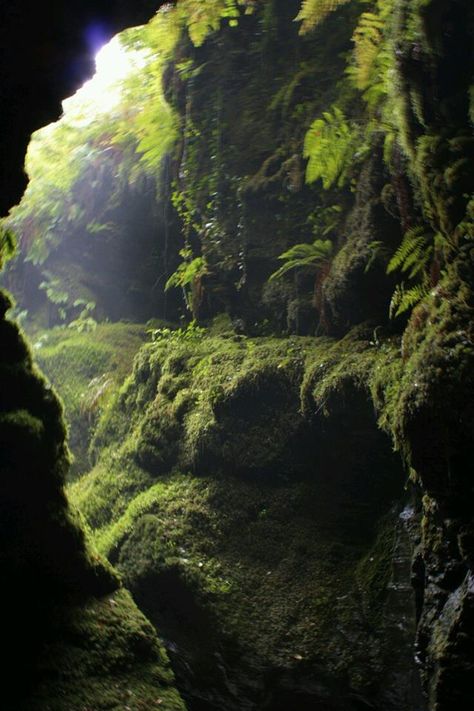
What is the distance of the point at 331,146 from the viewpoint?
4.17 meters

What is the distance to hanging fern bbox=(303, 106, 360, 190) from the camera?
4.16 m

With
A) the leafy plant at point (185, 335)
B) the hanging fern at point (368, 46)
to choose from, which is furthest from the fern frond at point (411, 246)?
the leafy plant at point (185, 335)

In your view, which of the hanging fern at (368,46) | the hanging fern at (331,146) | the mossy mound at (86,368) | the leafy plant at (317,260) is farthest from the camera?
the mossy mound at (86,368)

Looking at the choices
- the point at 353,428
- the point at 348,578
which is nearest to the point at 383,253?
the point at 353,428

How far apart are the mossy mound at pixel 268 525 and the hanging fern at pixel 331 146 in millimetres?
1302

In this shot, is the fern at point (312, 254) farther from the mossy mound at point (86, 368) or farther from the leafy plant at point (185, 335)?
the mossy mound at point (86, 368)

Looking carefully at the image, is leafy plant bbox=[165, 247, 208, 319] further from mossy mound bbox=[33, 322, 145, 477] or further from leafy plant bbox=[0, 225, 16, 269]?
leafy plant bbox=[0, 225, 16, 269]

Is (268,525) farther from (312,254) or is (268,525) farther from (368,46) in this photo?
(368,46)

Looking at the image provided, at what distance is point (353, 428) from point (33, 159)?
22.3ft

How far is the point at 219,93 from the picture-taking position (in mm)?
5637

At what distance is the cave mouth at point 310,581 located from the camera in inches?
124

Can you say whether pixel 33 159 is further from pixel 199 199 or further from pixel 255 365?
pixel 255 365

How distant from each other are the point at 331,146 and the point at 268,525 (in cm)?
289

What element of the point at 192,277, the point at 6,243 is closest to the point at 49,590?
the point at 6,243
